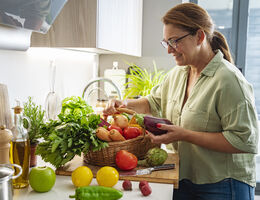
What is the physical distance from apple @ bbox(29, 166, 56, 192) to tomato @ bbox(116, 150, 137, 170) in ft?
0.96

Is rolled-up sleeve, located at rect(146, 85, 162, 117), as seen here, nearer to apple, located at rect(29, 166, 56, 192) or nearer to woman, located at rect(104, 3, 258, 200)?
woman, located at rect(104, 3, 258, 200)

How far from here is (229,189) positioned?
1393 millimetres

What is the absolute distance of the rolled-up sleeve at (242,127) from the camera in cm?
130

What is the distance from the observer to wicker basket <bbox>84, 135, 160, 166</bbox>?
1271 mm

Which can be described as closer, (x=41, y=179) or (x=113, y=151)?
(x=41, y=179)

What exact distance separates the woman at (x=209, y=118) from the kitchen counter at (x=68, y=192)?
0.26 metres

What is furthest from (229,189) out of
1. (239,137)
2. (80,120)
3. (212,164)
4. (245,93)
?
(80,120)

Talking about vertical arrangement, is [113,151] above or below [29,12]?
below

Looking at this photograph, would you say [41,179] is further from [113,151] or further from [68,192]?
[113,151]

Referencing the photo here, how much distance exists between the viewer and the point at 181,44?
148cm

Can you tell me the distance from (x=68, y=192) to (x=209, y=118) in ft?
2.30

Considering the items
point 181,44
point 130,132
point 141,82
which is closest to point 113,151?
point 130,132

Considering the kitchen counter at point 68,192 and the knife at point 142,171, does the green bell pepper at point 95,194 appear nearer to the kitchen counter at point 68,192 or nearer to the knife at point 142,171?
the kitchen counter at point 68,192

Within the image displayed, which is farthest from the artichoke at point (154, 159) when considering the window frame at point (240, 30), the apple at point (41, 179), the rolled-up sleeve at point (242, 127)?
the window frame at point (240, 30)
